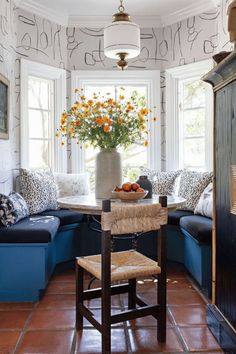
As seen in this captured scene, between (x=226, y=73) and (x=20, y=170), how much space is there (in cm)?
260

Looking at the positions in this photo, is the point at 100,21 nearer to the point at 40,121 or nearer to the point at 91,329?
the point at 40,121

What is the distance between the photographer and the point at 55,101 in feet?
15.1

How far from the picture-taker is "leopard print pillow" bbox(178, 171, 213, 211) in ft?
12.7

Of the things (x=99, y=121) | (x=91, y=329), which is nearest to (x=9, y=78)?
(x=99, y=121)

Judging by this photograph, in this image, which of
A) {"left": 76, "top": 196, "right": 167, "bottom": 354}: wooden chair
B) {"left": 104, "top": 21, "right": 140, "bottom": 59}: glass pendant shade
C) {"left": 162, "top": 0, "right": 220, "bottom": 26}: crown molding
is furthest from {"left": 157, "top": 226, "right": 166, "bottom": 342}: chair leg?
{"left": 162, "top": 0, "right": 220, "bottom": 26}: crown molding

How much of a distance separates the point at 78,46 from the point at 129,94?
2.85ft

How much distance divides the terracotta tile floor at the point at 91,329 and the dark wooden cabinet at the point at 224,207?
0.18 metres

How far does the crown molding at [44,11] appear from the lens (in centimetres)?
416

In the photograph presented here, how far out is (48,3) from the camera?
423cm

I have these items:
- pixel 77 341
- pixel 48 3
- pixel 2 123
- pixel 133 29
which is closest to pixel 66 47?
pixel 48 3

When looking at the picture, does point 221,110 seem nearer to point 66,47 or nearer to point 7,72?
point 7,72

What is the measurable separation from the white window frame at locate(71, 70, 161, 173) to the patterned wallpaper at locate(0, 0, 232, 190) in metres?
0.07

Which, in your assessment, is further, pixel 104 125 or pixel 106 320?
pixel 104 125

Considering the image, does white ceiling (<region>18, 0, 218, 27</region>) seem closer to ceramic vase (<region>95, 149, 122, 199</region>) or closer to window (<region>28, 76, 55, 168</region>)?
window (<region>28, 76, 55, 168</region>)
